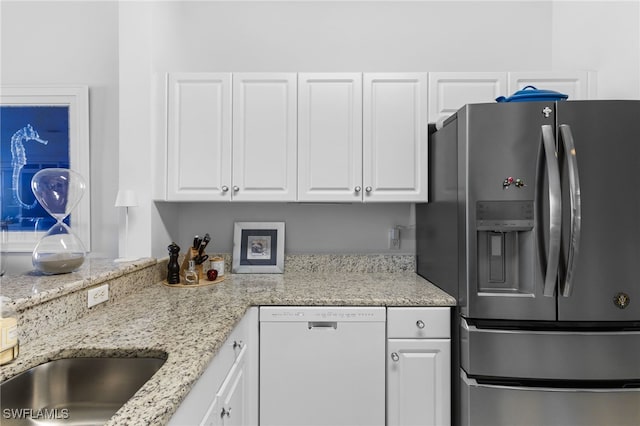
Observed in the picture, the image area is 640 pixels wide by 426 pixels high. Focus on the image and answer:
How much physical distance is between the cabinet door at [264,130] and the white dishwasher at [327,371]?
0.81 meters

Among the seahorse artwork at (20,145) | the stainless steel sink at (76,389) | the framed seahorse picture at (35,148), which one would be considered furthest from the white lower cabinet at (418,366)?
the seahorse artwork at (20,145)

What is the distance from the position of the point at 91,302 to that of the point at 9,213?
139 cm

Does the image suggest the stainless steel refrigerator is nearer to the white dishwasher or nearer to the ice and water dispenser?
the ice and water dispenser

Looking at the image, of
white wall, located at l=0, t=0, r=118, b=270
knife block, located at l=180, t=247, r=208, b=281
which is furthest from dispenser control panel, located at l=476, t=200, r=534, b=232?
white wall, located at l=0, t=0, r=118, b=270

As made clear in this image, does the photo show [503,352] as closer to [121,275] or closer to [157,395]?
[157,395]

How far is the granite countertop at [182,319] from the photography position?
0.84 metres

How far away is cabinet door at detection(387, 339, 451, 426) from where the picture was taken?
173 centimetres

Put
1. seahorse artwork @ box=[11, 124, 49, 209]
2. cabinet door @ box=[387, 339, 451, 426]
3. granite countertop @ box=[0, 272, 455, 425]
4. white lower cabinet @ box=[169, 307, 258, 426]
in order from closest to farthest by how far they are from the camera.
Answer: granite countertop @ box=[0, 272, 455, 425], white lower cabinet @ box=[169, 307, 258, 426], cabinet door @ box=[387, 339, 451, 426], seahorse artwork @ box=[11, 124, 49, 209]

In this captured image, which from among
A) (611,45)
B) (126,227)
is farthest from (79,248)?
(611,45)

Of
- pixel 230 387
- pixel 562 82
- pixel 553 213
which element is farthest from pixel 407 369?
pixel 562 82

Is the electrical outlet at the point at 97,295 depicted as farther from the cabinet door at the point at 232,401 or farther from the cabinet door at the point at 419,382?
the cabinet door at the point at 419,382

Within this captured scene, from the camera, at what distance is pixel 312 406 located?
1.76m

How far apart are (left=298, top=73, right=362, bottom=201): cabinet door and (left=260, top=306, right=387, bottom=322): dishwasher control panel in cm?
72

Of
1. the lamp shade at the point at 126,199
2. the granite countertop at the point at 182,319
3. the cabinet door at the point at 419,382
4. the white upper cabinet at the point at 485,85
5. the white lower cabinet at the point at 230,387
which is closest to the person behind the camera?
the granite countertop at the point at 182,319
